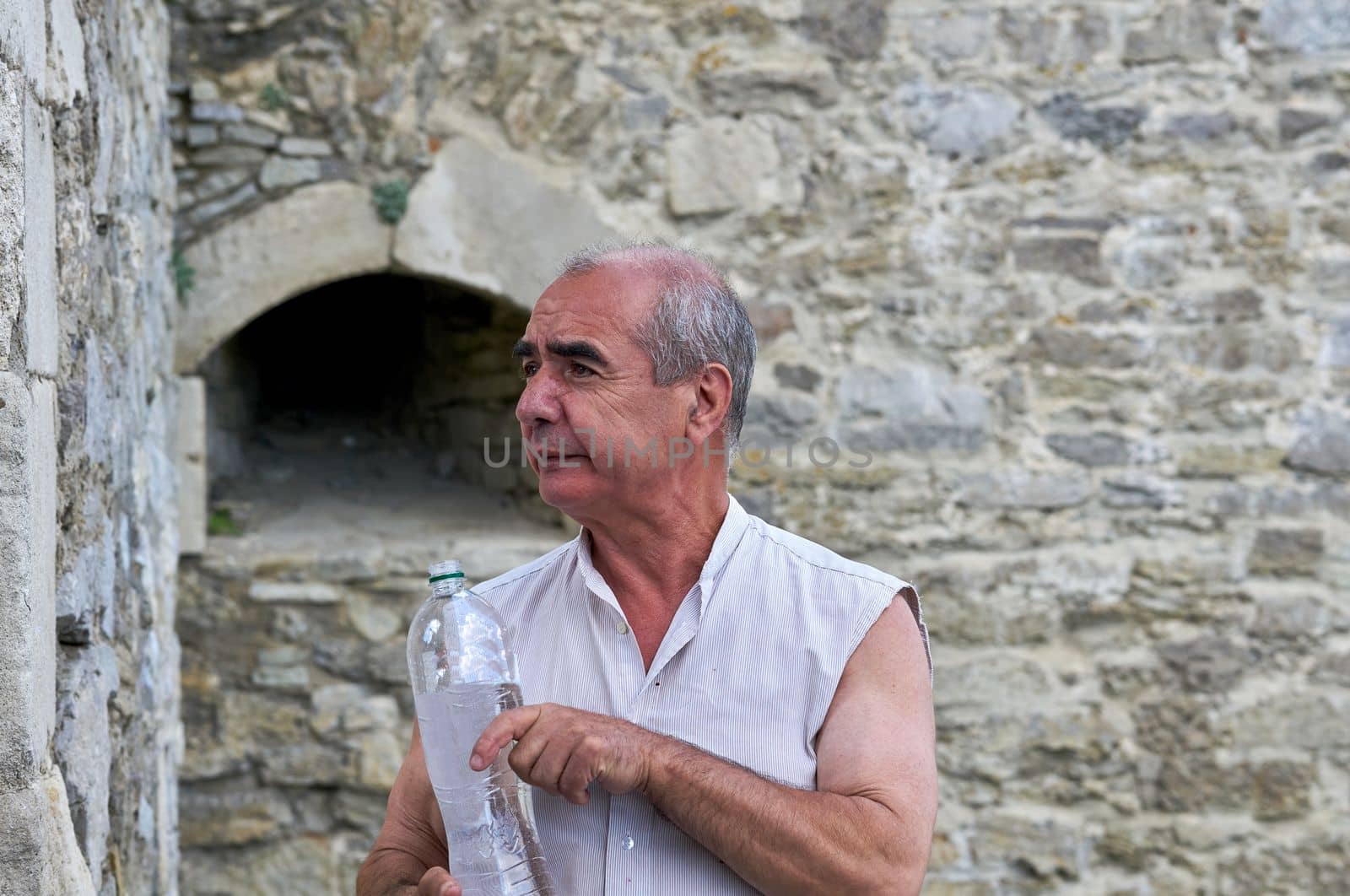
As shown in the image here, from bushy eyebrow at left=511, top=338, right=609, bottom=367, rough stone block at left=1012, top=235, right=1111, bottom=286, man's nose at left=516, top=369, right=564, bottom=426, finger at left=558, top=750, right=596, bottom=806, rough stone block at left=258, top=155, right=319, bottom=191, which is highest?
rough stone block at left=258, top=155, right=319, bottom=191

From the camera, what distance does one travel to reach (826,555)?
1.66m

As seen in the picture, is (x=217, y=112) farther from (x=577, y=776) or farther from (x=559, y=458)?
(x=577, y=776)

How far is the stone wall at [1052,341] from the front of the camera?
3514 millimetres

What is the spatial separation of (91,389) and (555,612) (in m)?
0.92

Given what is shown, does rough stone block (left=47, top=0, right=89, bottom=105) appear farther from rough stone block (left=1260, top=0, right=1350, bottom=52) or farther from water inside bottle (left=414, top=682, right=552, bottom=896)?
rough stone block (left=1260, top=0, right=1350, bottom=52)

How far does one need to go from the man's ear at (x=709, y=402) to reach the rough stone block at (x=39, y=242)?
0.84 metres


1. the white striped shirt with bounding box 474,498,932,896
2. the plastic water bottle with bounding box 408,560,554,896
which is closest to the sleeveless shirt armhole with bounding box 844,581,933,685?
the white striped shirt with bounding box 474,498,932,896

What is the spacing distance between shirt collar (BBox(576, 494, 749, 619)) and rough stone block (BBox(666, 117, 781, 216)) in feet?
6.43

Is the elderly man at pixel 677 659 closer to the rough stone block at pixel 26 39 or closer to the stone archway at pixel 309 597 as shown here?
the rough stone block at pixel 26 39

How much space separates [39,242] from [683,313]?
82 cm

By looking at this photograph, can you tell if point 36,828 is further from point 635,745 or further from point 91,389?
point 91,389

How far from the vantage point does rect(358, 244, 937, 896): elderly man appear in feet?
4.50

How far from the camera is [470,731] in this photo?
149cm

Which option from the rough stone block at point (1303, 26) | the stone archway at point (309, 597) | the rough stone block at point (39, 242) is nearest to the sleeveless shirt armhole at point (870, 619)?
the rough stone block at point (39, 242)
